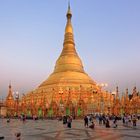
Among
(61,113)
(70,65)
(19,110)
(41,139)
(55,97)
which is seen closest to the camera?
(41,139)

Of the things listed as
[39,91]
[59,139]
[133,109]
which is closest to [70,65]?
[39,91]

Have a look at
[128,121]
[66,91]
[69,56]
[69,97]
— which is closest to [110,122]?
[128,121]

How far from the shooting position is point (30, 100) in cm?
7644

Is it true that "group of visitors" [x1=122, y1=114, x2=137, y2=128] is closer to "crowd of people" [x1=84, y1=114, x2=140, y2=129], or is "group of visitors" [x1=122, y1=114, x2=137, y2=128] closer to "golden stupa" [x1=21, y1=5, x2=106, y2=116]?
"crowd of people" [x1=84, y1=114, x2=140, y2=129]

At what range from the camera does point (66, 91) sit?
71.5 meters

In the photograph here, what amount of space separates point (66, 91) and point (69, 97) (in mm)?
5286

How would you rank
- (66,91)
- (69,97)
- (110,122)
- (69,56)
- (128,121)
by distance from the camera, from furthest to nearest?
(69,56)
(66,91)
(69,97)
(110,122)
(128,121)

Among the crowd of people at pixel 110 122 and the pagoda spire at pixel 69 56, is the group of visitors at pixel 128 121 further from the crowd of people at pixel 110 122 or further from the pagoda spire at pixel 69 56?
the pagoda spire at pixel 69 56

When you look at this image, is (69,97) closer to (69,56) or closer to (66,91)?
(66,91)

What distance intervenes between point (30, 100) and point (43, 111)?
889 cm

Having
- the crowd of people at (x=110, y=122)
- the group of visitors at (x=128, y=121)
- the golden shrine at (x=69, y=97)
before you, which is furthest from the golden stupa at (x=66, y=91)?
the group of visitors at (x=128, y=121)

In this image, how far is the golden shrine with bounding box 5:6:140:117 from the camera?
65438 millimetres

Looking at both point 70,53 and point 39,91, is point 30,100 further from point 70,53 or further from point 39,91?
point 70,53

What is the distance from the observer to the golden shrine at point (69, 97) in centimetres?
6544
